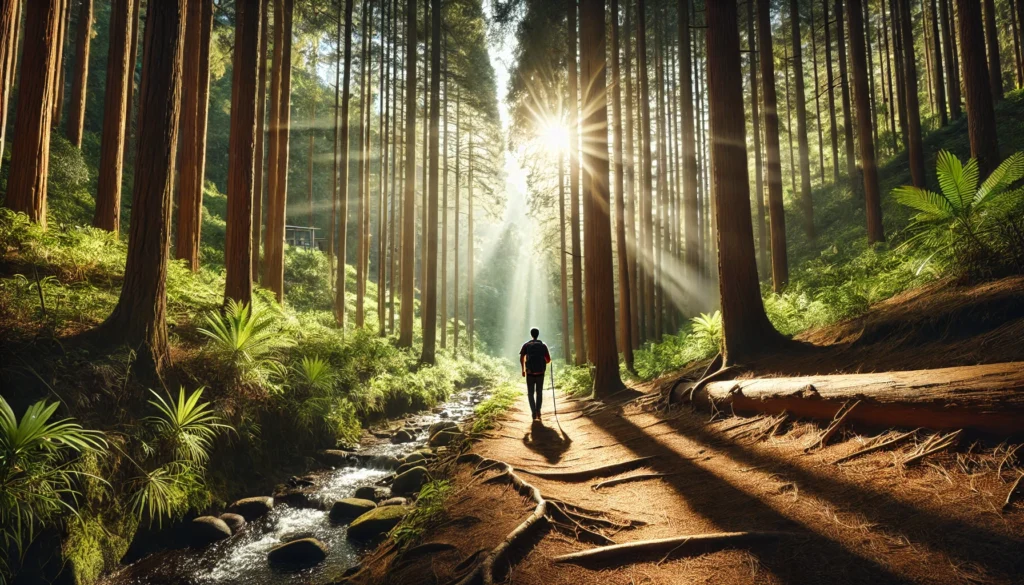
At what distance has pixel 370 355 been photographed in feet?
43.0

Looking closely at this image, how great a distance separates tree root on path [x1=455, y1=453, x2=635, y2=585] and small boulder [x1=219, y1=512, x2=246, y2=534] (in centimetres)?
376

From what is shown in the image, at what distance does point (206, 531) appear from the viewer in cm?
518

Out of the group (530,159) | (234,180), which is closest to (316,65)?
(530,159)

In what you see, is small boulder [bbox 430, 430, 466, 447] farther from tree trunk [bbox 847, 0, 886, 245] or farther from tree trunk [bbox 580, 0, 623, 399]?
tree trunk [bbox 847, 0, 886, 245]

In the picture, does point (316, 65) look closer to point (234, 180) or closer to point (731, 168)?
point (234, 180)

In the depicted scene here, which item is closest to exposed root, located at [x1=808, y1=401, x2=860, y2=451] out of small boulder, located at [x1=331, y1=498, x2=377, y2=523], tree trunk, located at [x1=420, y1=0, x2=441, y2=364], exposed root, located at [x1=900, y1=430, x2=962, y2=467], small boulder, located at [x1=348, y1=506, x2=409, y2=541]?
exposed root, located at [x1=900, y1=430, x2=962, y2=467]

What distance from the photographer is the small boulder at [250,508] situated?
5.86 metres

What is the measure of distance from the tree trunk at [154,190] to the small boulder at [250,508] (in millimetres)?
2220

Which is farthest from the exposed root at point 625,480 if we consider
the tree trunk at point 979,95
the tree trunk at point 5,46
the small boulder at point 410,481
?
the tree trunk at point 5,46

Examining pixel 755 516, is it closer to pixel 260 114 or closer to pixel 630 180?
pixel 630 180

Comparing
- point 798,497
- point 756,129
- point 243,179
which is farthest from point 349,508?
point 756,129

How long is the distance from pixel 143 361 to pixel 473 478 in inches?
189

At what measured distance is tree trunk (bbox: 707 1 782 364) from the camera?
702 cm

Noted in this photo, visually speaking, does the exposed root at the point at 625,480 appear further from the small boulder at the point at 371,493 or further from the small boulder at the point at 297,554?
the small boulder at the point at 371,493
